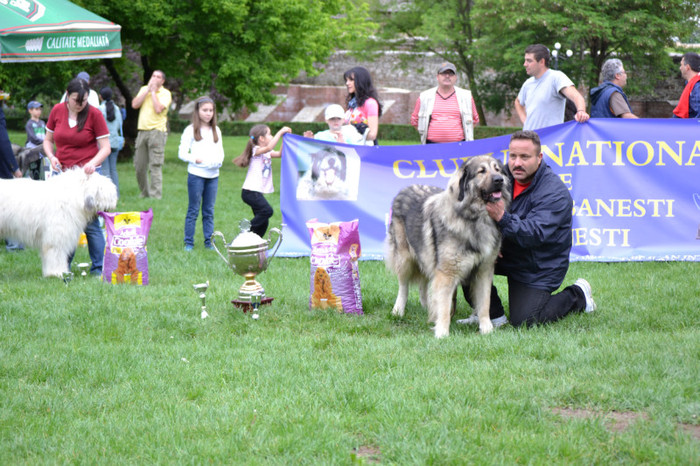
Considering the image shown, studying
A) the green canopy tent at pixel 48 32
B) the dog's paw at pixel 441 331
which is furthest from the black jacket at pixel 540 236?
the green canopy tent at pixel 48 32

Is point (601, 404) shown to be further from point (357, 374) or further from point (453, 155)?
point (453, 155)

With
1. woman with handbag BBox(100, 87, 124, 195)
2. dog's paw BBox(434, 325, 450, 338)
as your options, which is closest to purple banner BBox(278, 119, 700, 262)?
dog's paw BBox(434, 325, 450, 338)

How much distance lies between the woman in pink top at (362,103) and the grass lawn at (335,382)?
2.66 m

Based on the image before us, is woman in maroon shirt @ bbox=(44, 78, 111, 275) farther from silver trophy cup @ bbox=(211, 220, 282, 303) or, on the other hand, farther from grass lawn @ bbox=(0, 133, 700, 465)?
silver trophy cup @ bbox=(211, 220, 282, 303)

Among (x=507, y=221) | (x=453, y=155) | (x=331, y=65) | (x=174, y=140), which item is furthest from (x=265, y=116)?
(x=507, y=221)

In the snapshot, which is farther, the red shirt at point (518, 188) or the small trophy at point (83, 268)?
the small trophy at point (83, 268)

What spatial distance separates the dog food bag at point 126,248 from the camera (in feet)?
23.9

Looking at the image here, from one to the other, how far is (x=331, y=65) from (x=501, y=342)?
46.8 m

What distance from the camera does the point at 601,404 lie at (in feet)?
12.8

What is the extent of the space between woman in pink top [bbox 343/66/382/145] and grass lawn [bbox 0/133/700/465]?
2659mm

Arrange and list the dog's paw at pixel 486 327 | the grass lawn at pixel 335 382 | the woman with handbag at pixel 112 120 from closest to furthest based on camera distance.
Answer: the grass lawn at pixel 335 382 < the dog's paw at pixel 486 327 < the woman with handbag at pixel 112 120

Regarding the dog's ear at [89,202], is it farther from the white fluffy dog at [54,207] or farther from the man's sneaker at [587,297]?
the man's sneaker at [587,297]

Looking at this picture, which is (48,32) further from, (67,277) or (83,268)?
(67,277)

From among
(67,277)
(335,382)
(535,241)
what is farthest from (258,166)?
(335,382)
